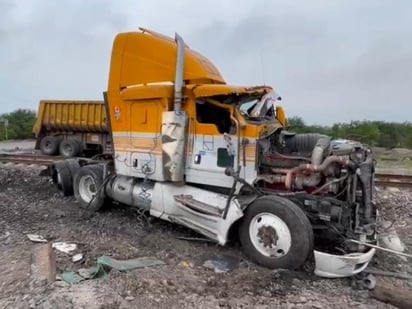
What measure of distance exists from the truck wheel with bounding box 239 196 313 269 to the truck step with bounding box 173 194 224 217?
19.6 inches

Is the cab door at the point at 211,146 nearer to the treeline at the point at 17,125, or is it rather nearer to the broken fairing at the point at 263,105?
the broken fairing at the point at 263,105

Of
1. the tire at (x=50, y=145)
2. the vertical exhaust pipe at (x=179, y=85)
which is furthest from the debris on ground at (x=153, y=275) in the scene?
the tire at (x=50, y=145)

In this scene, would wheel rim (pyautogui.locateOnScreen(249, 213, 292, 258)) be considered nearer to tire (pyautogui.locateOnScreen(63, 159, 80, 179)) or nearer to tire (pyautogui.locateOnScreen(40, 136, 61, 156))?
tire (pyautogui.locateOnScreen(63, 159, 80, 179))

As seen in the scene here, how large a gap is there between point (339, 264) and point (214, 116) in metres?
2.93

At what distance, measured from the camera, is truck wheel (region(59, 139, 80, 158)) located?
19.2m

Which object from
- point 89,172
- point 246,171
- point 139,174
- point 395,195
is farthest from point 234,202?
point 395,195

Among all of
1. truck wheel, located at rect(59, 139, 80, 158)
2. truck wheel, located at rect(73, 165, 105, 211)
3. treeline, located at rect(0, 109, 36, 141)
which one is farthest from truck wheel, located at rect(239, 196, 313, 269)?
treeline, located at rect(0, 109, 36, 141)

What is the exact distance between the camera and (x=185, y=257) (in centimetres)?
626

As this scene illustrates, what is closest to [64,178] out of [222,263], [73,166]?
[73,166]

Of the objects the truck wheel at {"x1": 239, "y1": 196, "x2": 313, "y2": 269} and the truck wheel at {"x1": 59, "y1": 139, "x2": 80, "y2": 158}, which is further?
the truck wheel at {"x1": 59, "y1": 139, "x2": 80, "y2": 158}

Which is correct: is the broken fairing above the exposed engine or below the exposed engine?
above

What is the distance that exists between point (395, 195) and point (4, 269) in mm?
8213

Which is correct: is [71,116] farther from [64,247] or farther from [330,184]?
[330,184]

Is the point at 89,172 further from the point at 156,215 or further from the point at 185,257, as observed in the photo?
the point at 185,257
